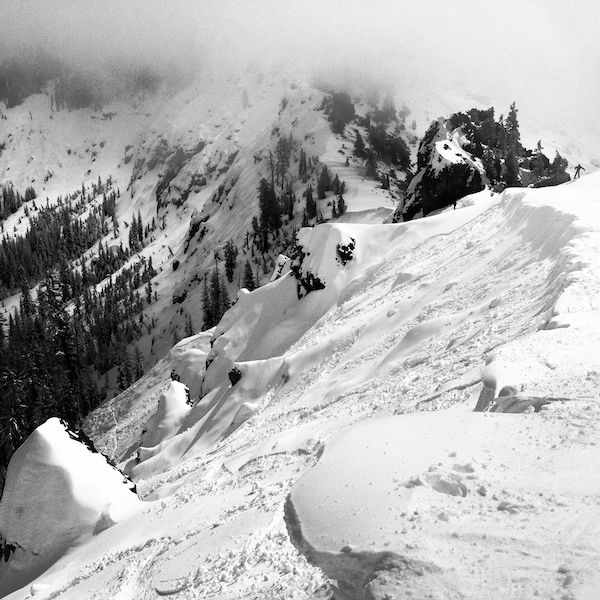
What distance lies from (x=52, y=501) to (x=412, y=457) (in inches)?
703

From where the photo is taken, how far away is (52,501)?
19.6 meters

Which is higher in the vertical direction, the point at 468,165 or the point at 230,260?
the point at 468,165

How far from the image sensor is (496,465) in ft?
20.1

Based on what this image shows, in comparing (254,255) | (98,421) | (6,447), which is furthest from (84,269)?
(6,447)

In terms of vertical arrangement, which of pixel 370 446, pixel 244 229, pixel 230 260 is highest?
pixel 370 446

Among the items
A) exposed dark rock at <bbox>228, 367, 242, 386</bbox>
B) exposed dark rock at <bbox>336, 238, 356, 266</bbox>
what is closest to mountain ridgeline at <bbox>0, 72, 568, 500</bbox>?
exposed dark rock at <bbox>228, 367, 242, 386</bbox>

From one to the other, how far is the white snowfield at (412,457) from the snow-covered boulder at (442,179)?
3101cm

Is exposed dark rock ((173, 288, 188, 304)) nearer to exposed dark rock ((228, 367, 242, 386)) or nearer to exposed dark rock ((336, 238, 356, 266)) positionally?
exposed dark rock ((336, 238, 356, 266))

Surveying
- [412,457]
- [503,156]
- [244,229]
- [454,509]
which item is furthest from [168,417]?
[244,229]

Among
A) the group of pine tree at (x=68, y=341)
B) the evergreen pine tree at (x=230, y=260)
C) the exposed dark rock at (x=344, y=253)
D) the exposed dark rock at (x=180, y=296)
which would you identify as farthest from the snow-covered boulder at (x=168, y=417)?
the exposed dark rock at (x=180, y=296)

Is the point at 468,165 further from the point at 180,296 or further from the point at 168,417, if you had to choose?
the point at 180,296

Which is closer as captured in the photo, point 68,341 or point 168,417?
point 168,417

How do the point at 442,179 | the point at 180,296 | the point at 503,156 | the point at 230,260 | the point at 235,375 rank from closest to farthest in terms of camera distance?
1. the point at 235,375
2. the point at 442,179
3. the point at 503,156
4. the point at 230,260
5. the point at 180,296

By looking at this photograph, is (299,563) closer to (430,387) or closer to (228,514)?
(228,514)
